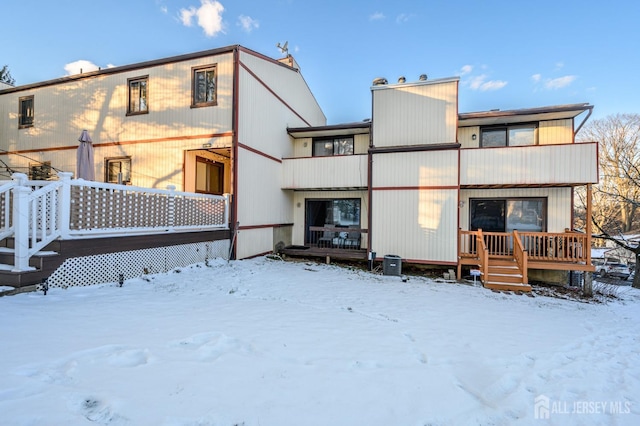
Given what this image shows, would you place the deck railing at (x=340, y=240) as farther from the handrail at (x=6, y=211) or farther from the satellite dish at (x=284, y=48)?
the satellite dish at (x=284, y=48)

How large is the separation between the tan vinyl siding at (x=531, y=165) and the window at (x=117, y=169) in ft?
41.1

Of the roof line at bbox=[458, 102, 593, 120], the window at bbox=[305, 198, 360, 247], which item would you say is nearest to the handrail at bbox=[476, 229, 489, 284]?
the roof line at bbox=[458, 102, 593, 120]

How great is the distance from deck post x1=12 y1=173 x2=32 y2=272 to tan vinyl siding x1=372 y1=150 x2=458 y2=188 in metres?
8.81

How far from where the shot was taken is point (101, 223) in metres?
5.56

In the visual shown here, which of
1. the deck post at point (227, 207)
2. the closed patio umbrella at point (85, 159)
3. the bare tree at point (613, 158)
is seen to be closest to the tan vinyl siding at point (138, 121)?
the deck post at point (227, 207)

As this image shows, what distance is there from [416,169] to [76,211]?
922cm

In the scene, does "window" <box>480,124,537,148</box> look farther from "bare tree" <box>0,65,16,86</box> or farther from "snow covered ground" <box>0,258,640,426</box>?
"bare tree" <box>0,65,16,86</box>

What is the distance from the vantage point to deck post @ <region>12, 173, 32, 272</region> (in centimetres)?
432

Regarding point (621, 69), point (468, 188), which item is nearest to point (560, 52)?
point (621, 69)

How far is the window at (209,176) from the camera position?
35.3 feet

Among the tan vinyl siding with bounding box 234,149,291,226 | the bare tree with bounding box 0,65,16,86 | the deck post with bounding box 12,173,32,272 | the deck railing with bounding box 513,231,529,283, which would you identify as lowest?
the deck railing with bounding box 513,231,529,283

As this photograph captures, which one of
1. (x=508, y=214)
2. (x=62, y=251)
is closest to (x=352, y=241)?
(x=508, y=214)

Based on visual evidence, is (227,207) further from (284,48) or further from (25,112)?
(25,112)

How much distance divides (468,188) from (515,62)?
11264 millimetres
